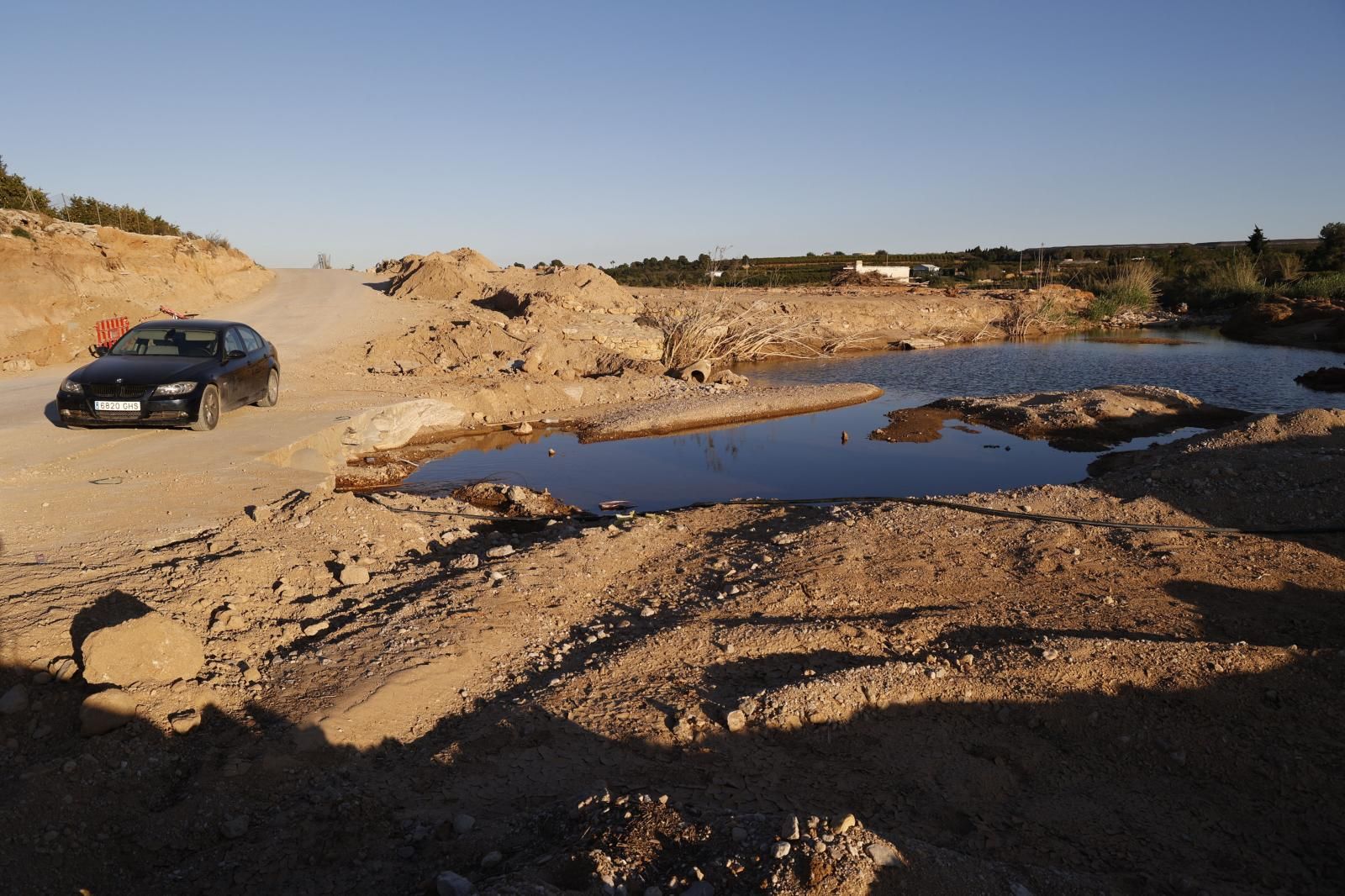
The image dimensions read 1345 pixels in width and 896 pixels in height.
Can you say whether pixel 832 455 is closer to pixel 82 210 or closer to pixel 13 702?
pixel 13 702

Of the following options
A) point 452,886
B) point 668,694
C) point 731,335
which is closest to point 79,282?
point 731,335

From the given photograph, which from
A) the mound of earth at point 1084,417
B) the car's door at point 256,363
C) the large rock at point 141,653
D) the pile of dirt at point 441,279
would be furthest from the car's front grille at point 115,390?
the pile of dirt at point 441,279

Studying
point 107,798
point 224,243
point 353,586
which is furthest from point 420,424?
point 224,243

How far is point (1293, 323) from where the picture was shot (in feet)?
104

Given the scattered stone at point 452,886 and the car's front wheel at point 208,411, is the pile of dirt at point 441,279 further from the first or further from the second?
the scattered stone at point 452,886

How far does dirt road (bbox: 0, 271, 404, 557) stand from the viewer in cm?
737

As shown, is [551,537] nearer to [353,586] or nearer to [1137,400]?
[353,586]

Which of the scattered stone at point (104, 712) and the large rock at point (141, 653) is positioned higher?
the large rock at point (141, 653)

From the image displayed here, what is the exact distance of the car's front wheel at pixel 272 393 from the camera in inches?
521

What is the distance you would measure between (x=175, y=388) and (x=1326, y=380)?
2492cm

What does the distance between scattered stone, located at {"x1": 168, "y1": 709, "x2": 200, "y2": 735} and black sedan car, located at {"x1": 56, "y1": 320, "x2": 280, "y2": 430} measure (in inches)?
287

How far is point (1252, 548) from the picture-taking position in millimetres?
7492

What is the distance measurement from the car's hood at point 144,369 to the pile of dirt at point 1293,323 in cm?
3348

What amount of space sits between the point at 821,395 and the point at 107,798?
1733 centimetres
